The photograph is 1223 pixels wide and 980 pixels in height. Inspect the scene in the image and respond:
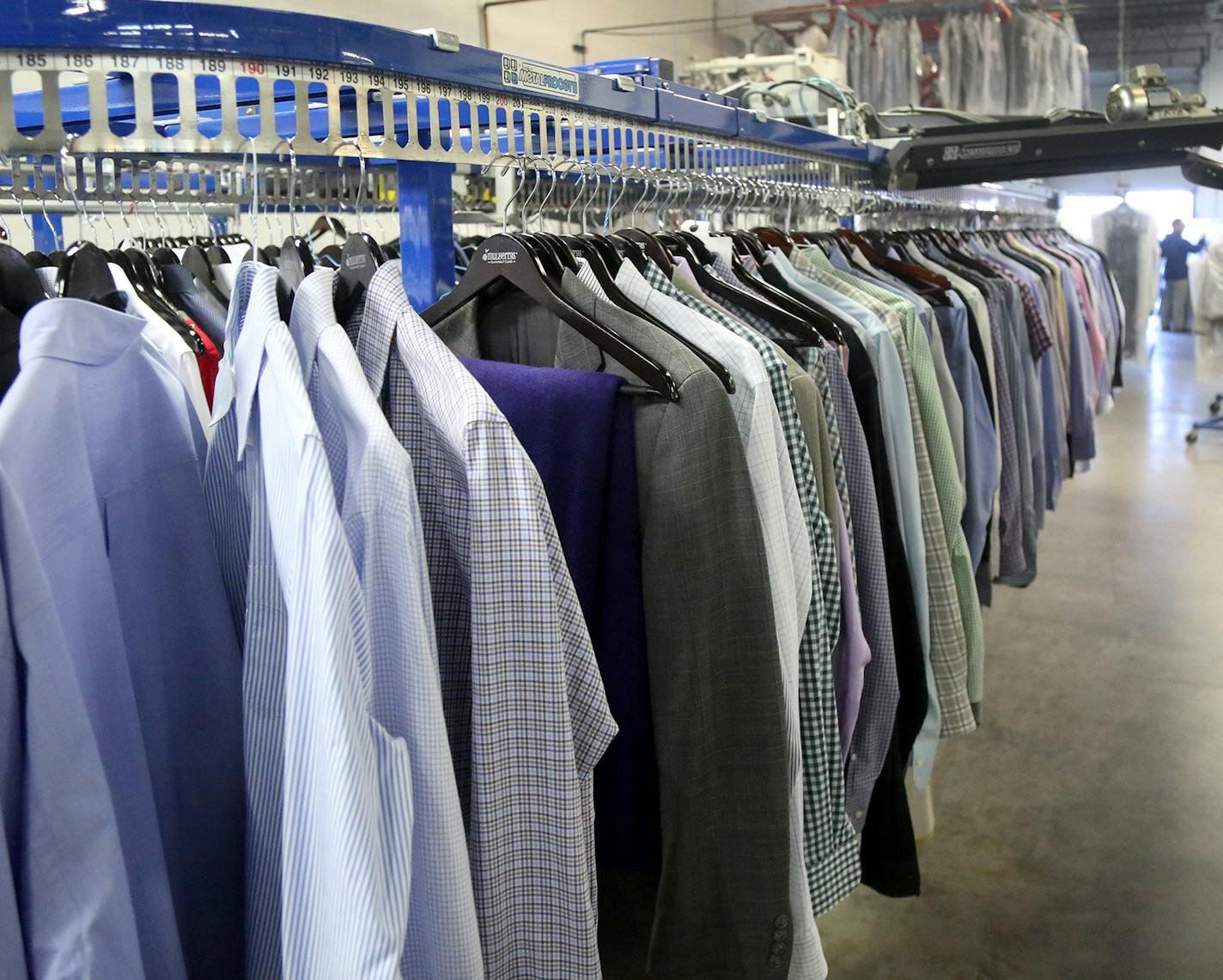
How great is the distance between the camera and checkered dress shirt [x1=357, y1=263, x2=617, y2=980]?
997 mm

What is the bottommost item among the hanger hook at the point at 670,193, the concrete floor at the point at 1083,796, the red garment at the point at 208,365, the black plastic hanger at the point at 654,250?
the concrete floor at the point at 1083,796

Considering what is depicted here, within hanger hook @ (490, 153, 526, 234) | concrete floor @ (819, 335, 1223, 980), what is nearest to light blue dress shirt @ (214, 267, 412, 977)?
hanger hook @ (490, 153, 526, 234)

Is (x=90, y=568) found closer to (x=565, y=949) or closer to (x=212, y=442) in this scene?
(x=212, y=442)

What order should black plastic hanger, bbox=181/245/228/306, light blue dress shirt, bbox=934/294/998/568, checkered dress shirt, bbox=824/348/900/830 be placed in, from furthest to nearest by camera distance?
light blue dress shirt, bbox=934/294/998/568 → black plastic hanger, bbox=181/245/228/306 → checkered dress shirt, bbox=824/348/900/830

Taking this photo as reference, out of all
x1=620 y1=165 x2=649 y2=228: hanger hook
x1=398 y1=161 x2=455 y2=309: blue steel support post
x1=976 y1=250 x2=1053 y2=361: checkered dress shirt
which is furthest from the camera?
x1=976 y1=250 x2=1053 y2=361: checkered dress shirt

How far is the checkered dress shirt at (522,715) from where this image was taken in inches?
39.2

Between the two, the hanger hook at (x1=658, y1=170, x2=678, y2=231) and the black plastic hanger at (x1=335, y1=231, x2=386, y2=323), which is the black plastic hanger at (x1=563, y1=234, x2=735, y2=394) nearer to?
the black plastic hanger at (x1=335, y1=231, x2=386, y2=323)

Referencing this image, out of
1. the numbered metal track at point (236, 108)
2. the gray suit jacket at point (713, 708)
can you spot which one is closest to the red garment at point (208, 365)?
the numbered metal track at point (236, 108)

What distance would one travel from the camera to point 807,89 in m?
3.87

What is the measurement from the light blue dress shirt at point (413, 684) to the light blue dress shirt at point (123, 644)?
15cm

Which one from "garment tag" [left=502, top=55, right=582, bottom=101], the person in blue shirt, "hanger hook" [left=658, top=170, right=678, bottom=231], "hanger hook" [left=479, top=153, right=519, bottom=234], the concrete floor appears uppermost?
the person in blue shirt

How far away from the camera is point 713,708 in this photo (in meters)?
1.19

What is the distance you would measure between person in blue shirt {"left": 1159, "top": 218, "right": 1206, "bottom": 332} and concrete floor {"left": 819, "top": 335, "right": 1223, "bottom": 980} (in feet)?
27.5

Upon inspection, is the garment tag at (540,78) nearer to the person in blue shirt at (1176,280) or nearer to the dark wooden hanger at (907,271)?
the dark wooden hanger at (907,271)
